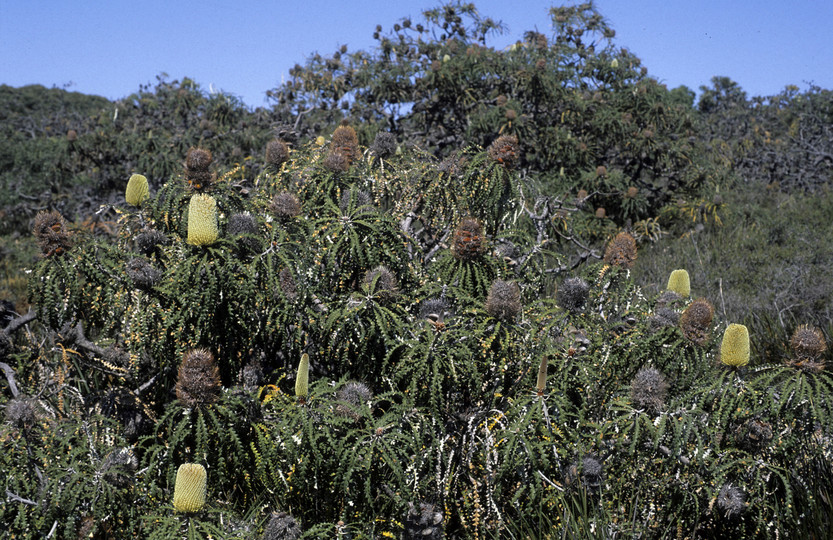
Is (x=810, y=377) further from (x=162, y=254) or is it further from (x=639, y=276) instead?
(x=639, y=276)

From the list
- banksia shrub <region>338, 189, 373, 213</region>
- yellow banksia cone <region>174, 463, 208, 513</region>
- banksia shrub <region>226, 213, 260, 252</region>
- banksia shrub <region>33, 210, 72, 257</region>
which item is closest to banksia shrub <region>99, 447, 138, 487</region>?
yellow banksia cone <region>174, 463, 208, 513</region>

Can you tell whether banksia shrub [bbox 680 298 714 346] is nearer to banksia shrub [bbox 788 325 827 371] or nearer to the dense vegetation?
the dense vegetation

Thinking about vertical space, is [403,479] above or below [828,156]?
below

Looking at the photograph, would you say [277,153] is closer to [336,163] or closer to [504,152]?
[336,163]

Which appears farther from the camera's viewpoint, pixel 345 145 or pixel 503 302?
pixel 345 145

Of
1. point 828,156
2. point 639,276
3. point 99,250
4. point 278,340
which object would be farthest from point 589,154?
point 99,250

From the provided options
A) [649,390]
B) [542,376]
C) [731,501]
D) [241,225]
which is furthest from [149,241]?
[731,501]

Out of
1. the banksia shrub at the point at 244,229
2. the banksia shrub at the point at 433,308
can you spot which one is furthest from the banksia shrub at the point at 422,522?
the banksia shrub at the point at 244,229

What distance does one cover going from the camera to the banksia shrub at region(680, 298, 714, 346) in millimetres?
3219

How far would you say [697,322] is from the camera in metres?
3.23

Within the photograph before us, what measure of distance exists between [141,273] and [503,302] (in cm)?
168

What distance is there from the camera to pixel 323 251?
352 cm

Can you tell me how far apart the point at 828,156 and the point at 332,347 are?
46.2 feet

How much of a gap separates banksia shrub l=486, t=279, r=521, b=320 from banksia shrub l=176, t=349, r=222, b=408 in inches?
48.1
